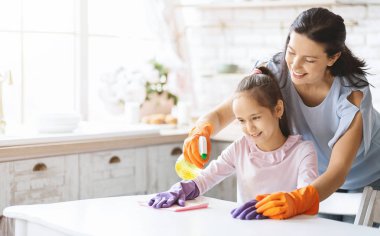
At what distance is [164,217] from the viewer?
1822 millimetres

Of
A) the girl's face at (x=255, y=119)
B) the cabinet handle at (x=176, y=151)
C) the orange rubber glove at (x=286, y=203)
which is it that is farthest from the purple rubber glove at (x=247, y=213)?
the cabinet handle at (x=176, y=151)

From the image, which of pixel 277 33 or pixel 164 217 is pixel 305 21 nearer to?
pixel 164 217

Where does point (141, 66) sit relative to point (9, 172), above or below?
above

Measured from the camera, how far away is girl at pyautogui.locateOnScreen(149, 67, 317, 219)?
2.12m

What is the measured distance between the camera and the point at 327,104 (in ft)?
7.52

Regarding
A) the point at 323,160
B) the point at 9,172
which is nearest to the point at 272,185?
the point at 323,160

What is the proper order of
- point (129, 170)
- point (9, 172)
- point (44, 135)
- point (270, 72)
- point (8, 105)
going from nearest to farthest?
point (270, 72), point (9, 172), point (44, 135), point (129, 170), point (8, 105)

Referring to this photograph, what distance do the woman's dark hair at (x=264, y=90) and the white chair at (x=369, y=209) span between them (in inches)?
13.0

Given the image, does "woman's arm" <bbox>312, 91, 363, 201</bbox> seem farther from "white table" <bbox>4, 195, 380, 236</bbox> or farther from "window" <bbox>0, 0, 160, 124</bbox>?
"window" <bbox>0, 0, 160, 124</bbox>

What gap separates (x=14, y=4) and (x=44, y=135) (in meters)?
0.88

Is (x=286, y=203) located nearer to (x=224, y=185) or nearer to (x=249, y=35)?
(x=224, y=185)

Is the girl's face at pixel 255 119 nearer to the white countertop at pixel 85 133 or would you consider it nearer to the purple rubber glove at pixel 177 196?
the purple rubber glove at pixel 177 196

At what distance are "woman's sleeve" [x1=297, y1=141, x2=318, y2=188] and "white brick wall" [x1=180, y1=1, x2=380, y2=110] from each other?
168cm

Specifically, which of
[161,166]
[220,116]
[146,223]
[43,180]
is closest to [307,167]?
[220,116]
